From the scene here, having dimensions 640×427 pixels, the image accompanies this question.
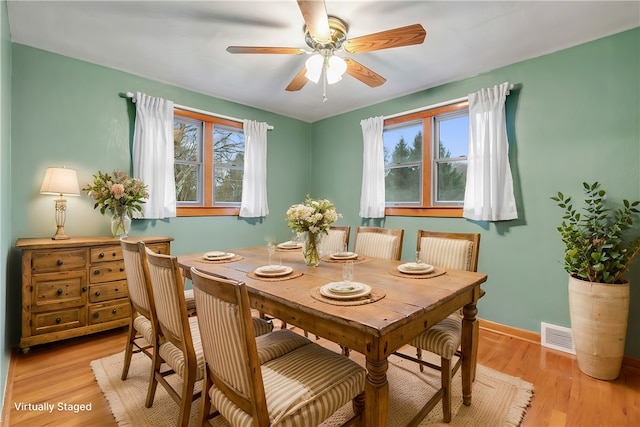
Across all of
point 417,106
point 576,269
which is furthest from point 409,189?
point 576,269

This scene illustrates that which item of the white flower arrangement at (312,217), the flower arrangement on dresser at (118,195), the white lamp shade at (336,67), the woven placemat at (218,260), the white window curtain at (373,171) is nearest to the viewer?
the white flower arrangement at (312,217)

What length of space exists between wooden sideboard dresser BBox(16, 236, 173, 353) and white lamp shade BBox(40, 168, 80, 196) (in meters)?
0.41

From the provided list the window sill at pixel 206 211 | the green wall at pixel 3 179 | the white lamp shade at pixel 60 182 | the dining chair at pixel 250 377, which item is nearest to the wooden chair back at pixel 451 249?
the dining chair at pixel 250 377

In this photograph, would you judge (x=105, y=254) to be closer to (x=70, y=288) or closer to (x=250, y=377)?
(x=70, y=288)

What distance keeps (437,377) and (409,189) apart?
2140 mm

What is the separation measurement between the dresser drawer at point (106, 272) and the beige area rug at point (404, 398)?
2.17 ft

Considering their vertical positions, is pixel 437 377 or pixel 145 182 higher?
pixel 145 182

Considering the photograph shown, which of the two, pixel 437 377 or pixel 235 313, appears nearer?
pixel 235 313

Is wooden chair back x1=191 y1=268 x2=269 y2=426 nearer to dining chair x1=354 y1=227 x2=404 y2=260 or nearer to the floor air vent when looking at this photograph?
dining chair x1=354 y1=227 x2=404 y2=260

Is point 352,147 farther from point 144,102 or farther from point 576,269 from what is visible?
point 576,269

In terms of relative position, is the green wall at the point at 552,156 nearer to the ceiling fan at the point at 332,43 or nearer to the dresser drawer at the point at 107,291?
the ceiling fan at the point at 332,43

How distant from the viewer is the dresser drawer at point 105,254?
257 cm

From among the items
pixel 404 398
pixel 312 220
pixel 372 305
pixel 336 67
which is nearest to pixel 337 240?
pixel 312 220

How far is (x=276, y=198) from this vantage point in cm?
439
